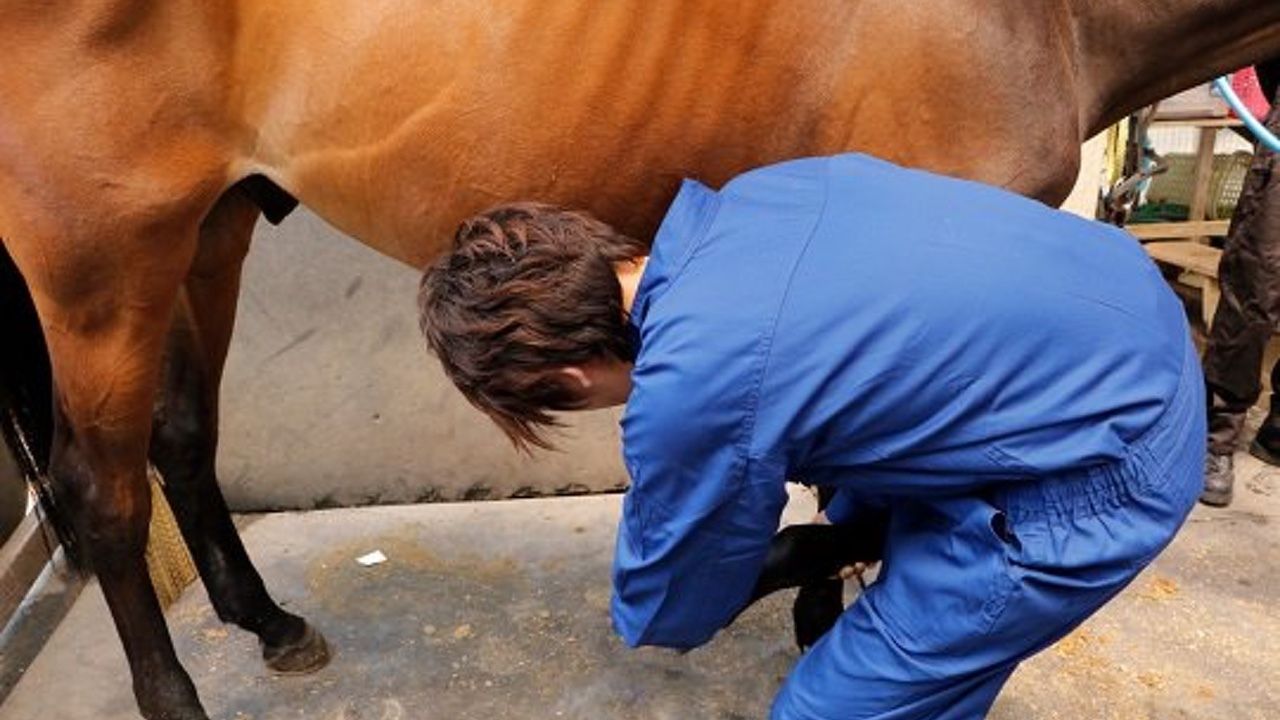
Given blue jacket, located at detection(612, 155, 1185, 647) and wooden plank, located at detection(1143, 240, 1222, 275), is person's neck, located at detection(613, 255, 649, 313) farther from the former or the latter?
wooden plank, located at detection(1143, 240, 1222, 275)

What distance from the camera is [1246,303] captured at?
2.56m

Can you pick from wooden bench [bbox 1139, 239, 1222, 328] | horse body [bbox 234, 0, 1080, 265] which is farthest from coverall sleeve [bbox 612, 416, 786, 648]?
wooden bench [bbox 1139, 239, 1222, 328]

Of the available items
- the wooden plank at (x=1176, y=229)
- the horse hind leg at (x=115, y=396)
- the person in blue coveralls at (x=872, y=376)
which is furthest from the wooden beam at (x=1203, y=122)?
the horse hind leg at (x=115, y=396)

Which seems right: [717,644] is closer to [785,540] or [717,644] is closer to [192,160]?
[785,540]

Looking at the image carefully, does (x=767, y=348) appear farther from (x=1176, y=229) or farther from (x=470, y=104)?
(x=1176, y=229)

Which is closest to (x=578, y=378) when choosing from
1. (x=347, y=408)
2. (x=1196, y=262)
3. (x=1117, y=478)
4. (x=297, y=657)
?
(x=1117, y=478)

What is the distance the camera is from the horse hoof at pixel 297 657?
2.09 metres

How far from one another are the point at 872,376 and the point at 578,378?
0.99 ft

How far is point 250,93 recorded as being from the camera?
60.7 inches

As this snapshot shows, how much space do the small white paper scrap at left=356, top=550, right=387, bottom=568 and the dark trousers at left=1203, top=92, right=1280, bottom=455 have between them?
6.76ft

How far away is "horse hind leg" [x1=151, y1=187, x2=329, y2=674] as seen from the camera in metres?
1.97

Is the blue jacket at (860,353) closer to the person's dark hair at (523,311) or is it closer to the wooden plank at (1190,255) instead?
the person's dark hair at (523,311)

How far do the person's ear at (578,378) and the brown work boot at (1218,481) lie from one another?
209cm

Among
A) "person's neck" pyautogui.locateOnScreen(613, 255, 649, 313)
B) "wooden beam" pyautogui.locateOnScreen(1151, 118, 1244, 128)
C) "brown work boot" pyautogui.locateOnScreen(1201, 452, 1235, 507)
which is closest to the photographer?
"person's neck" pyautogui.locateOnScreen(613, 255, 649, 313)
